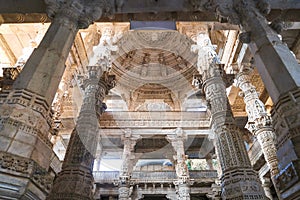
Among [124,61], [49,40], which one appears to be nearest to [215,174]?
[124,61]

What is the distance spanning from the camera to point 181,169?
12352mm

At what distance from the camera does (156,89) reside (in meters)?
16.9

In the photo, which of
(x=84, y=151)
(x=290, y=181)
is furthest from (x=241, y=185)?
(x=84, y=151)

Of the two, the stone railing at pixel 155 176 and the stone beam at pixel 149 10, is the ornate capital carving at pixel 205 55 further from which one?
the stone railing at pixel 155 176

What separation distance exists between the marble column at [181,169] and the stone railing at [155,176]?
5.30ft

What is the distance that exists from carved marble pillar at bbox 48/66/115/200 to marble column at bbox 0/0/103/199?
7.21ft

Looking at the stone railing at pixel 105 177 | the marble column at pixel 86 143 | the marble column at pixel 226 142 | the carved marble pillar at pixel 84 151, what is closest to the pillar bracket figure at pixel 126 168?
the stone railing at pixel 105 177

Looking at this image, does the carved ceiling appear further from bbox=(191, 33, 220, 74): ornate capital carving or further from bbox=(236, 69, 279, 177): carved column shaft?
bbox=(236, 69, 279, 177): carved column shaft

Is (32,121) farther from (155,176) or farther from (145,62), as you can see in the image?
(145,62)

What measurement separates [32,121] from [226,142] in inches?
164

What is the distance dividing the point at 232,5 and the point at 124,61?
1126 centimetres

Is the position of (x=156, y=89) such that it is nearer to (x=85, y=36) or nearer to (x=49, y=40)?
(x=85, y=36)

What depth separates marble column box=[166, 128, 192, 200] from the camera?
11.7m

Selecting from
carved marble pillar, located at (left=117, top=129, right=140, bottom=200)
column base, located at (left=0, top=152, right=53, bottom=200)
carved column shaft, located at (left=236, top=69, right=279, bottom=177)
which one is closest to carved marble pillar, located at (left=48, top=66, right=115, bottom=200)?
column base, located at (left=0, top=152, right=53, bottom=200)
